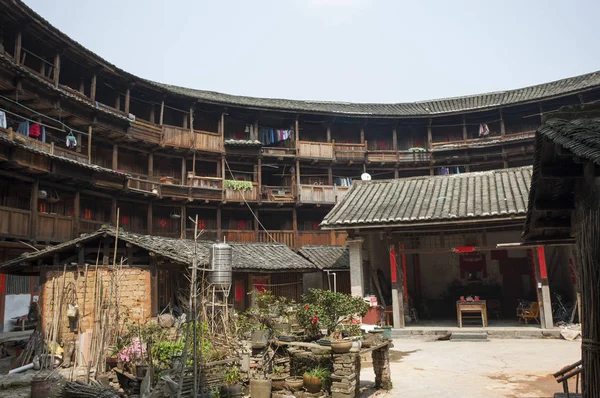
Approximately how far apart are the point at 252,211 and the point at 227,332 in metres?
17.5

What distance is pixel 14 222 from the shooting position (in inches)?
695

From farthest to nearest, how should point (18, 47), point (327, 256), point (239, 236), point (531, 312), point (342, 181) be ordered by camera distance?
1. point (342, 181)
2. point (239, 236)
3. point (327, 256)
4. point (18, 47)
5. point (531, 312)

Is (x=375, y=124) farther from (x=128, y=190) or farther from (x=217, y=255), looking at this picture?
(x=217, y=255)

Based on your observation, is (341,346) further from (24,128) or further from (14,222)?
(24,128)

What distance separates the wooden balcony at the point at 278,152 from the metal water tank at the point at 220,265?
16949 millimetres

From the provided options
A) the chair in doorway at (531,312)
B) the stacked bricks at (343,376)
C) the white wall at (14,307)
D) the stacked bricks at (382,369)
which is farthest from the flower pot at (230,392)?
the white wall at (14,307)

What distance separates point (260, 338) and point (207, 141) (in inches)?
742

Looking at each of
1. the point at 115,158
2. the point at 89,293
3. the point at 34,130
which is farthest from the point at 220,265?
the point at 115,158

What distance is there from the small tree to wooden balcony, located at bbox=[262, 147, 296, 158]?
19506 millimetres

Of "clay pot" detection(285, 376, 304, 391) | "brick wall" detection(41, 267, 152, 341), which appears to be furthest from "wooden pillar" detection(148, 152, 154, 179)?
"clay pot" detection(285, 376, 304, 391)

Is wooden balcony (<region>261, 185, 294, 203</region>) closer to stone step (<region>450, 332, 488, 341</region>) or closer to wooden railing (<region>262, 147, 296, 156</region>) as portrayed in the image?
wooden railing (<region>262, 147, 296, 156</region>)

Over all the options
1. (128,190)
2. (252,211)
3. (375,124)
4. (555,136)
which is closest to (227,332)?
(555,136)

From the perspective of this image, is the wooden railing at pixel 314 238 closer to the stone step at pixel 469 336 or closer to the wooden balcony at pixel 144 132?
the wooden balcony at pixel 144 132

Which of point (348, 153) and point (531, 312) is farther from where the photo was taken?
point (348, 153)
